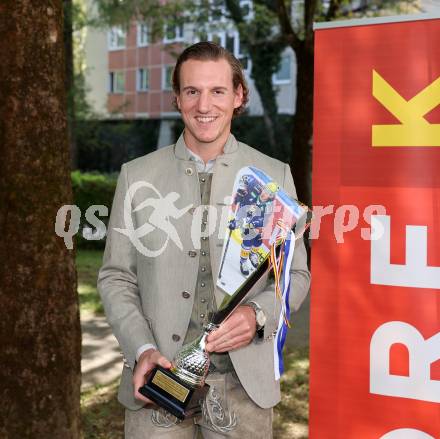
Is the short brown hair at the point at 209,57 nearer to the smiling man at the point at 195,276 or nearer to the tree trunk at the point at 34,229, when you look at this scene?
the smiling man at the point at 195,276

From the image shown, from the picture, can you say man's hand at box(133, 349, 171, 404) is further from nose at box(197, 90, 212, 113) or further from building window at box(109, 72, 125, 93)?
building window at box(109, 72, 125, 93)

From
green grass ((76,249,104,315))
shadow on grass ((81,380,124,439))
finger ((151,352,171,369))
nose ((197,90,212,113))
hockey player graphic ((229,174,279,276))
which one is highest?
nose ((197,90,212,113))

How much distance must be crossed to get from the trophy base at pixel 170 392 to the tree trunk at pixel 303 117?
10473 mm

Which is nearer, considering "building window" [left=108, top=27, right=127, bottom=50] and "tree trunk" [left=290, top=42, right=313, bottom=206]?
"tree trunk" [left=290, top=42, right=313, bottom=206]

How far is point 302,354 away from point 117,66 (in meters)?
38.4

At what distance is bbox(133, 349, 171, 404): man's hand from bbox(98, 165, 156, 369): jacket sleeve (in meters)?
0.07

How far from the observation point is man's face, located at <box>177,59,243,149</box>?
7.70ft

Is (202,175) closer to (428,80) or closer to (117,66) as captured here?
(428,80)

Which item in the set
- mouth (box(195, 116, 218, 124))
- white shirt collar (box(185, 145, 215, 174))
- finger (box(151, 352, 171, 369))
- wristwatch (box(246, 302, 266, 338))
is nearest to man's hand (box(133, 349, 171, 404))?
finger (box(151, 352, 171, 369))

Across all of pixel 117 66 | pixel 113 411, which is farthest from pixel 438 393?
pixel 117 66

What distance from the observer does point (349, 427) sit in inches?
107

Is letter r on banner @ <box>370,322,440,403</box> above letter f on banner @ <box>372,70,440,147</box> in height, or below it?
below

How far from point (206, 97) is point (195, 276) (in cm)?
57

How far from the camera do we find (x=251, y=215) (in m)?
2.35
